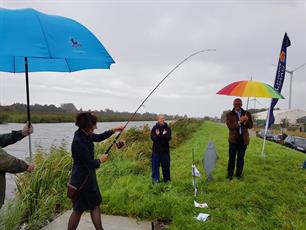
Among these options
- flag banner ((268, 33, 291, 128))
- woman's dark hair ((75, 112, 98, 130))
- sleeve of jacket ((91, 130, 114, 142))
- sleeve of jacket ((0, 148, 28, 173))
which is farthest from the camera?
flag banner ((268, 33, 291, 128))

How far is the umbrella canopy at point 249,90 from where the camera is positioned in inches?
269

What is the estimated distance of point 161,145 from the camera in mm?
7504

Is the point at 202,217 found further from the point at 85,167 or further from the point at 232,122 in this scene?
the point at 232,122

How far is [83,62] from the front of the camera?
4.18 meters

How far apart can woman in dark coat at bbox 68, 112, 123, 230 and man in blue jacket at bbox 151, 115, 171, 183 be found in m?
3.52

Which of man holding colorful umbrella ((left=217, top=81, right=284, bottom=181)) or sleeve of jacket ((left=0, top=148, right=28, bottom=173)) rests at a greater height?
man holding colorful umbrella ((left=217, top=81, right=284, bottom=181))

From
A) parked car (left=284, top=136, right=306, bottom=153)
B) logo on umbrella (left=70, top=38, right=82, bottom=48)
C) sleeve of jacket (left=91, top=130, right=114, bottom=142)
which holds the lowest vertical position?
parked car (left=284, top=136, right=306, bottom=153)

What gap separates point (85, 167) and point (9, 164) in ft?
2.90

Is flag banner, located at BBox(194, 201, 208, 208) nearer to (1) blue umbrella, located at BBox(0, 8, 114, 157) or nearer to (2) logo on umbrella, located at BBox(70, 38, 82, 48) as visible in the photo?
(1) blue umbrella, located at BBox(0, 8, 114, 157)

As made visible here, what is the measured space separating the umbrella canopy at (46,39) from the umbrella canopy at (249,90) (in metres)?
3.99

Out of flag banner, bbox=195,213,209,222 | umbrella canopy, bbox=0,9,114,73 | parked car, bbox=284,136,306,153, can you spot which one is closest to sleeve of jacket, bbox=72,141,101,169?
umbrella canopy, bbox=0,9,114,73

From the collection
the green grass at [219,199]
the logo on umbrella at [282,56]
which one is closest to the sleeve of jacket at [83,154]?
the green grass at [219,199]

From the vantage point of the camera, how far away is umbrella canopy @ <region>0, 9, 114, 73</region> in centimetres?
278

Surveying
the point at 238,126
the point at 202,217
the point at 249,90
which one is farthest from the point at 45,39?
the point at 238,126
